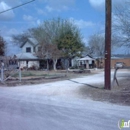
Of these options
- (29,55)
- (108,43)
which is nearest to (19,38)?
(29,55)

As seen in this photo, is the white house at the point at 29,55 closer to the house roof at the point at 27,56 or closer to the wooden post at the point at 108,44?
the house roof at the point at 27,56

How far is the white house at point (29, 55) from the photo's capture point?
174 feet

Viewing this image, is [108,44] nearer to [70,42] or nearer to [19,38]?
[70,42]

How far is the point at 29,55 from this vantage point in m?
55.1

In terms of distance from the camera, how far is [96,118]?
8836 mm

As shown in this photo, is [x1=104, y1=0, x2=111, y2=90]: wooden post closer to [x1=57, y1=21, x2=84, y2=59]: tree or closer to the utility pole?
the utility pole

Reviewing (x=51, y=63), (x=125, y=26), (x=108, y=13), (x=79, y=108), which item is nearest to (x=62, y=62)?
(x=51, y=63)

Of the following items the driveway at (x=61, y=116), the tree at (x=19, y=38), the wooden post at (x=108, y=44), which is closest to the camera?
the driveway at (x=61, y=116)

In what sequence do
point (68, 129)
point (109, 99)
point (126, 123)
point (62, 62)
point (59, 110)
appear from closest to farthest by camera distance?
1. point (68, 129)
2. point (126, 123)
3. point (59, 110)
4. point (109, 99)
5. point (62, 62)

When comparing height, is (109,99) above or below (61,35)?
below

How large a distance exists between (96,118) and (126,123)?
111cm

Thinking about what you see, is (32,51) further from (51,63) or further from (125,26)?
(125,26)

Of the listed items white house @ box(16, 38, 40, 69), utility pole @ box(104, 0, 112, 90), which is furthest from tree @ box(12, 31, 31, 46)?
utility pole @ box(104, 0, 112, 90)

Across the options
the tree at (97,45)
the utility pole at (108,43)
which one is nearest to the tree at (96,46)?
the tree at (97,45)
